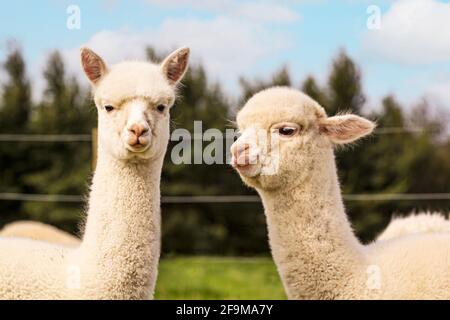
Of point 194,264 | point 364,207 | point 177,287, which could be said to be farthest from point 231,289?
point 364,207

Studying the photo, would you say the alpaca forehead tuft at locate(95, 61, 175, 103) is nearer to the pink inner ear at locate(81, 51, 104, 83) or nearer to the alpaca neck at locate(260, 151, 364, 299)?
the pink inner ear at locate(81, 51, 104, 83)

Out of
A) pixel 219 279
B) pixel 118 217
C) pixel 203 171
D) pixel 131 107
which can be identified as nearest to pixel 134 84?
pixel 131 107

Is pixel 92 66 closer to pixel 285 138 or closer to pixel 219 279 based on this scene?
pixel 285 138

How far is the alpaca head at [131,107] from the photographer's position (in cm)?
370

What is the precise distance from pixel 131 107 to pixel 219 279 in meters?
6.26

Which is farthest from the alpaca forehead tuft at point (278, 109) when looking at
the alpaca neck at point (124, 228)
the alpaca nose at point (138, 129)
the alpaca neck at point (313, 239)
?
the alpaca nose at point (138, 129)

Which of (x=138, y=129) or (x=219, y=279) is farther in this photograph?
(x=219, y=279)

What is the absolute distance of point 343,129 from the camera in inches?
167

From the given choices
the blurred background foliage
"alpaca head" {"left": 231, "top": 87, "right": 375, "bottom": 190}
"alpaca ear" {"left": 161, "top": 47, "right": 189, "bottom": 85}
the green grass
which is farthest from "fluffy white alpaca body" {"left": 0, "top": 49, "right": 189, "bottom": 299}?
the blurred background foliage

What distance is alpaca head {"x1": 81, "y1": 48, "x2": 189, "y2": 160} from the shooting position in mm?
3703

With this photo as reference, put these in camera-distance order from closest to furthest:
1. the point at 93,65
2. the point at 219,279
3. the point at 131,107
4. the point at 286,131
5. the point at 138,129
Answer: the point at 138,129 < the point at 131,107 < the point at 93,65 < the point at 286,131 < the point at 219,279

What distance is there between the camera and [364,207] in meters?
12.7

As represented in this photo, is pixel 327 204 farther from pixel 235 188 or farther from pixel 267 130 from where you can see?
pixel 235 188
